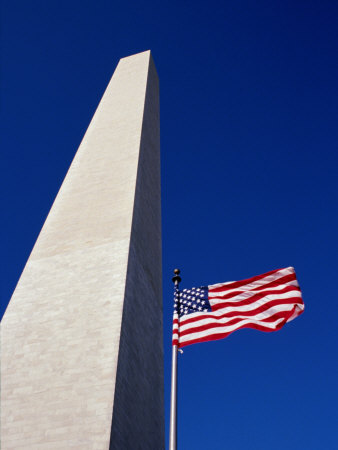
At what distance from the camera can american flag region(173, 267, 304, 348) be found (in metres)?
10.7

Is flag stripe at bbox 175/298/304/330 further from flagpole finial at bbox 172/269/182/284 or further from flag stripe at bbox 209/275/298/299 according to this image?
flagpole finial at bbox 172/269/182/284

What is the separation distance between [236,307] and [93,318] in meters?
3.51

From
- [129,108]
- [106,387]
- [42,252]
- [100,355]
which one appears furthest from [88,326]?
[129,108]

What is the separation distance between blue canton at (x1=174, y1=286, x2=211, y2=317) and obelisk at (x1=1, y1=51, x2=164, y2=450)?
1.47 m

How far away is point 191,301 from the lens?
37.4ft

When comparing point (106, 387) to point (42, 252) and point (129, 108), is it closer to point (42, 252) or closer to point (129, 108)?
point (42, 252)

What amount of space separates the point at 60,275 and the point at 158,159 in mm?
8529

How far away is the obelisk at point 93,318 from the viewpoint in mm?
10188

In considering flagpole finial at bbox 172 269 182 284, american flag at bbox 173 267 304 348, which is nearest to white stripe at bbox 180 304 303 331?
american flag at bbox 173 267 304 348

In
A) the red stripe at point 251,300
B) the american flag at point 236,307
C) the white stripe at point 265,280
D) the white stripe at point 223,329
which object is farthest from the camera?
the white stripe at point 265,280

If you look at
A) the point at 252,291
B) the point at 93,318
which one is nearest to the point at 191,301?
the point at 252,291

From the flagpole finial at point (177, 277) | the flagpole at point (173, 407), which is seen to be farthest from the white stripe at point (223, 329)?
the flagpole finial at point (177, 277)

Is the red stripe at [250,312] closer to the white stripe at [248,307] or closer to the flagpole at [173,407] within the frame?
the white stripe at [248,307]

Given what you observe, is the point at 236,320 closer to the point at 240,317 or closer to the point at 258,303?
the point at 240,317
